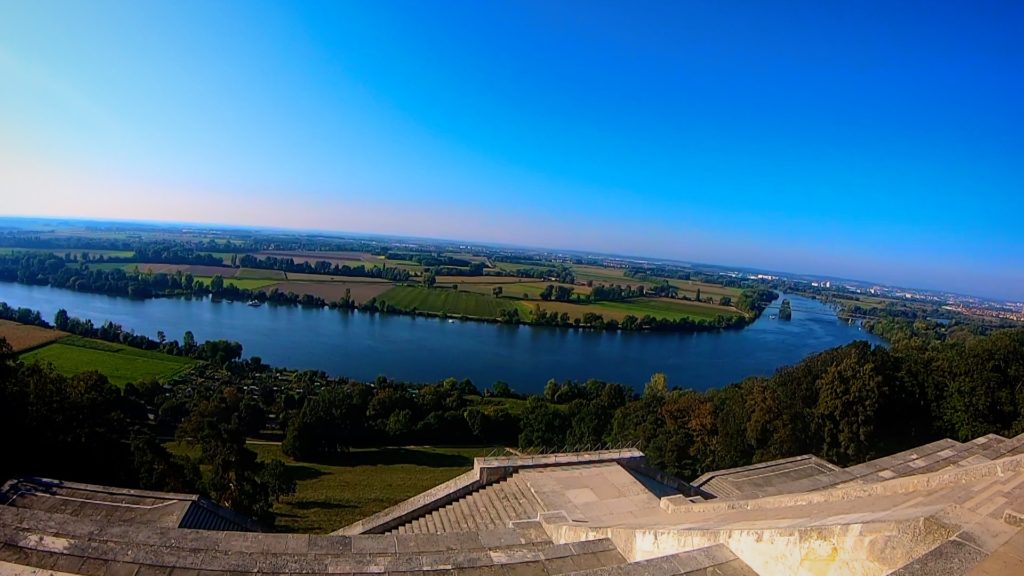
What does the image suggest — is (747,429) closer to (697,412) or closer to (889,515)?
(697,412)

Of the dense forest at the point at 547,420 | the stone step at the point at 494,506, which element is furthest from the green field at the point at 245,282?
the stone step at the point at 494,506

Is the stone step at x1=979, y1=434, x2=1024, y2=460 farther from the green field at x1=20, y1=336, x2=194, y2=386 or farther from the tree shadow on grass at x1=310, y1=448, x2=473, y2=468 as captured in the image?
the green field at x1=20, y1=336, x2=194, y2=386

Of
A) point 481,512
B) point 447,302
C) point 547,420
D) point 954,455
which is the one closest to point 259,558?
point 481,512

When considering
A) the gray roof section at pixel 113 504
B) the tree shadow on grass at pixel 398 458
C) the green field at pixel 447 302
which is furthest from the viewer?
the green field at pixel 447 302

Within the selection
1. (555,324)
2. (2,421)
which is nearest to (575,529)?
(2,421)

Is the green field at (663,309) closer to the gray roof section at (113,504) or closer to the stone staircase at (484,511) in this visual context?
the stone staircase at (484,511)

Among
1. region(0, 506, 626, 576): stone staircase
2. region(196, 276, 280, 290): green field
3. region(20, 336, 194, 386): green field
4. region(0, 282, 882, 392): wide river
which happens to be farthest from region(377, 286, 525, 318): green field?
region(0, 506, 626, 576): stone staircase
